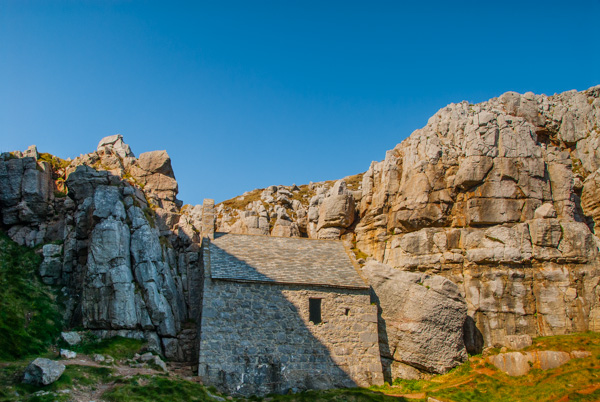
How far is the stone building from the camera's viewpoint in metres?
28.4

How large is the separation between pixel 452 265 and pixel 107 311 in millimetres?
23986

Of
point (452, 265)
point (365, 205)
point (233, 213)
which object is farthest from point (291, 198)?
point (452, 265)

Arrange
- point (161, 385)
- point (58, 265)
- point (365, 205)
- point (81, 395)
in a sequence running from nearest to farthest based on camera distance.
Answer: point (81, 395) → point (161, 385) → point (58, 265) → point (365, 205)

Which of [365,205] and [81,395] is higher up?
[365,205]

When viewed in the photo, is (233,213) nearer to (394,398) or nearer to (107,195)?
(107,195)

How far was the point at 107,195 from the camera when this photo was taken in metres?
33.4

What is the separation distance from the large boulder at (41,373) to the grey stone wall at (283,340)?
8618 mm

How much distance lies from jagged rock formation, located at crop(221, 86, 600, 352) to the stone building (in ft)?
23.1

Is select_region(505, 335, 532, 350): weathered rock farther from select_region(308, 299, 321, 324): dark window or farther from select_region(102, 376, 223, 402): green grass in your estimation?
select_region(102, 376, 223, 402): green grass

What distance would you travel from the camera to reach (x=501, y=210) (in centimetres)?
3478

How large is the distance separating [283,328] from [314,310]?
2.63 metres

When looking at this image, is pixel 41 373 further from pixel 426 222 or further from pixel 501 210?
pixel 501 210

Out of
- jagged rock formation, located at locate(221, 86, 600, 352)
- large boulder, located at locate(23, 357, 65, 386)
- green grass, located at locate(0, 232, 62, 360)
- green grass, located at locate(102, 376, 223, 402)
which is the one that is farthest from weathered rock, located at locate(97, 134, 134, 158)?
large boulder, located at locate(23, 357, 65, 386)


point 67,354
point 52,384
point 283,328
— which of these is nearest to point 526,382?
point 283,328
